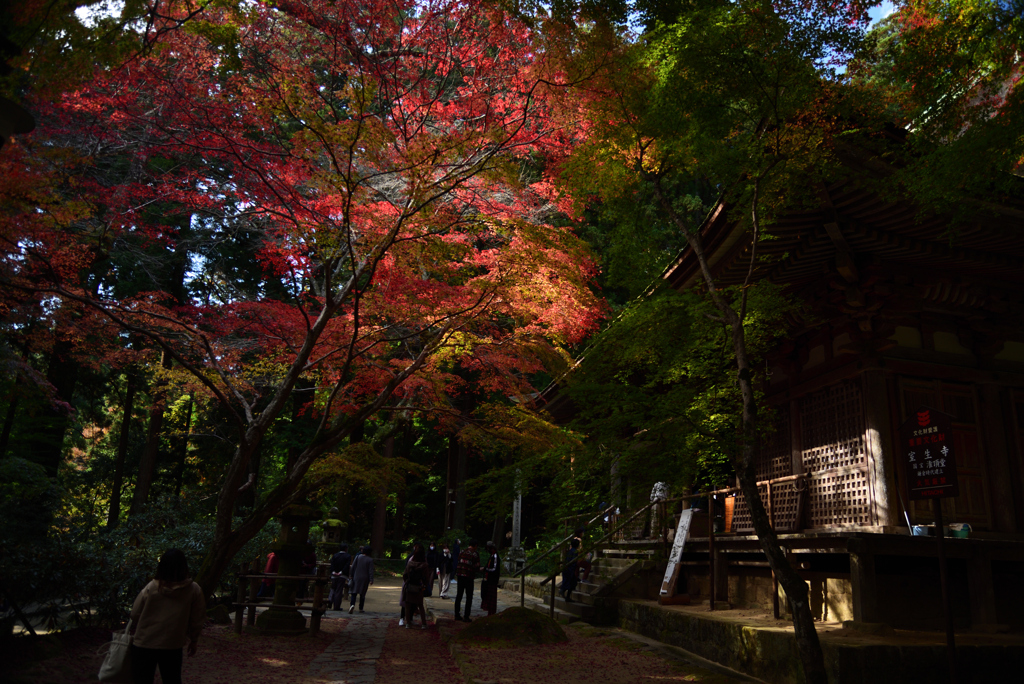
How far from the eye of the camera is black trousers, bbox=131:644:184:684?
4.40 m

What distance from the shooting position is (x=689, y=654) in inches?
333

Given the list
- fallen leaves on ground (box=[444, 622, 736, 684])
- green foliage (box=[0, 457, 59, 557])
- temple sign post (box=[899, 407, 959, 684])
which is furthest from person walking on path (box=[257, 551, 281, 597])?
temple sign post (box=[899, 407, 959, 684])

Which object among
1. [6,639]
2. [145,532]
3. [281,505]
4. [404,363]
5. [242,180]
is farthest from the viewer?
[145,532]

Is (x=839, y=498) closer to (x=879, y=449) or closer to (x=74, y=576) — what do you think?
(x=879, y=449)

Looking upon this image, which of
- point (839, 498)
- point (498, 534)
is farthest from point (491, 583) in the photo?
point (498, 534)

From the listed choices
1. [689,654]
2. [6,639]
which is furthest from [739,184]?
[6,639]

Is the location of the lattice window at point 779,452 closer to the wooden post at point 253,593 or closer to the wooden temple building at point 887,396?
the wooden temple building at point 887,396

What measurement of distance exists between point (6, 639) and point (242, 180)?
269 inches

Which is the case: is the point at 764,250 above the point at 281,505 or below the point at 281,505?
above

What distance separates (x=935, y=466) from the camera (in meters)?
5.51

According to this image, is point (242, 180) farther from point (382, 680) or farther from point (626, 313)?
point (382, 680)

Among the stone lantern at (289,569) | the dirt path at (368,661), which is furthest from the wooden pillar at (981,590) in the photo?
the stone lantern at (289,569)

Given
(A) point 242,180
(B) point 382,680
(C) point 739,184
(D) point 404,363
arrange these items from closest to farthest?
(C) point 739,184 → (B) point 382,680 → (A) point 242,180 → (D) point 404,363

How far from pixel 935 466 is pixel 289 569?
33.3ft
